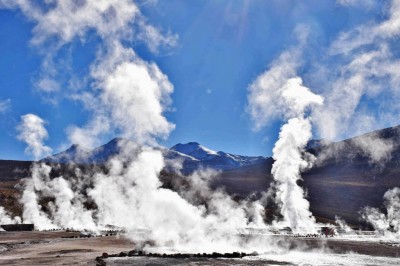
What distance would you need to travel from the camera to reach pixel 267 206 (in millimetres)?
179375

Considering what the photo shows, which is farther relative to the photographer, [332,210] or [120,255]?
[332,210]

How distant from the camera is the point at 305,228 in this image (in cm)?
9725

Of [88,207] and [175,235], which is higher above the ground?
[88,207]

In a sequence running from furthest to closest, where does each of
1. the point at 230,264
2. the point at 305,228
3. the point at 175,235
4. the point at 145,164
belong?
the point at 145,164 < the point at 305,228 < the point at 175,235 < the point at 230,264

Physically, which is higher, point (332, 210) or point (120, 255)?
point (332, 210)

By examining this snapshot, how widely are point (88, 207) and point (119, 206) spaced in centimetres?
1799

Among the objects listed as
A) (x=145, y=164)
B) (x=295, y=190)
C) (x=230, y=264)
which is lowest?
(x=230, y=264)

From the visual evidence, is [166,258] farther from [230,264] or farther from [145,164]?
[145,164]

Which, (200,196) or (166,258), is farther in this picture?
(200,196)

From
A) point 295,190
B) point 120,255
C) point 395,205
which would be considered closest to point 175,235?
point 120,255

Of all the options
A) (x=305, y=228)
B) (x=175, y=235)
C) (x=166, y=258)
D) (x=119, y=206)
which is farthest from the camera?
(x=119, y=206)

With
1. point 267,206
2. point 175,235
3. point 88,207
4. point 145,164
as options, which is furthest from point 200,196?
point 175,235

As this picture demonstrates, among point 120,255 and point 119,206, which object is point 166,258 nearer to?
point 120,255

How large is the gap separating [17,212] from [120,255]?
106m
